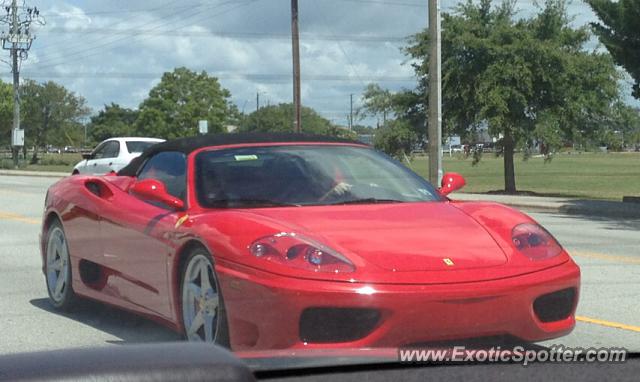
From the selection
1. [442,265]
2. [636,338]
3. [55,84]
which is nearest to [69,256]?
[442,265]

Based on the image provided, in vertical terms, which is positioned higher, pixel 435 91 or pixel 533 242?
pixel 435 91

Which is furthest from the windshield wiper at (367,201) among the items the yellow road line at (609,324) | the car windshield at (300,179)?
the yellow road line at (609,324)

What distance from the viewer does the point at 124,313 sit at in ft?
23.8

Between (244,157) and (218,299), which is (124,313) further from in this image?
(218,299)

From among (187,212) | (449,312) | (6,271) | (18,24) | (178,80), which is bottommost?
(6,271)

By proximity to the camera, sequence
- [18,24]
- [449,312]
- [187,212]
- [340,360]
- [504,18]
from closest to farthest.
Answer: [340,360] < [449,312] < [187,212] < [504,18] < [18,24]

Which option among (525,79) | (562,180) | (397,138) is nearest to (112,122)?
(562,180)

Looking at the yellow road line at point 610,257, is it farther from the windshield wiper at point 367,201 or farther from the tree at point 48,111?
the tree at point 48,111

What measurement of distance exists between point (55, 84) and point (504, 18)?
54.5 metres

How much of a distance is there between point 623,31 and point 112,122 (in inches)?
2190

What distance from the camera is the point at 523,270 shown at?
4785mm

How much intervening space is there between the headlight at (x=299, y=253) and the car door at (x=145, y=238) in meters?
0.98

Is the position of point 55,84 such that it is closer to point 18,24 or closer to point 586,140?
point 18,24

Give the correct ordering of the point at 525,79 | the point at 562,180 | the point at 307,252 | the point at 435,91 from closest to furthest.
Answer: the point at 307,252
the point at 435,91
the point at 525,79
the point at 562,180
